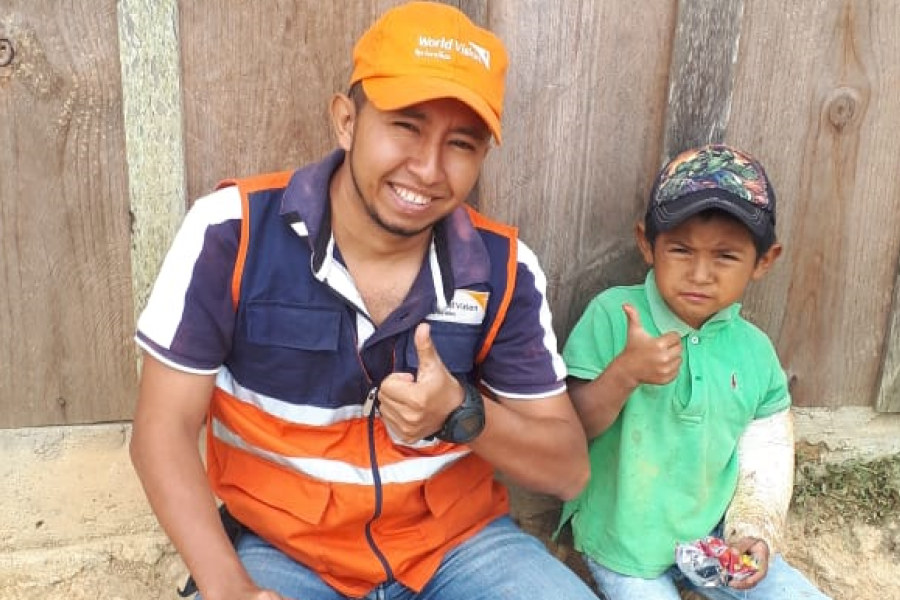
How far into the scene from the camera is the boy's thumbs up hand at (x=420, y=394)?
75.9 inches

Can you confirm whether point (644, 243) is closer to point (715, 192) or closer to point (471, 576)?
point (715, 192)

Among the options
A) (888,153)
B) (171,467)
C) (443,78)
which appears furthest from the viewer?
(888,153)

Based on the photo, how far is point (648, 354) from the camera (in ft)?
7.88

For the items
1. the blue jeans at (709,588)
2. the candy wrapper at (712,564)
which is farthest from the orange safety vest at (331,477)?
the candy wrapper at (712,564)

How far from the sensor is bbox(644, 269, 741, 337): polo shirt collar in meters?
2.60

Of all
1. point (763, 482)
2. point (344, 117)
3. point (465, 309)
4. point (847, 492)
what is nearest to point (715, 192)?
point (465, 309)

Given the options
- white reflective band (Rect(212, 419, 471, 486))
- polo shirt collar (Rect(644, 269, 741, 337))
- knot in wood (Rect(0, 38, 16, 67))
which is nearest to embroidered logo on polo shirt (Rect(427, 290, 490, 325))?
white reflective band (Rect(212, 419, 471, 486))

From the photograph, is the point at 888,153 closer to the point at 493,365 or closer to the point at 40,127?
the point at 493,365

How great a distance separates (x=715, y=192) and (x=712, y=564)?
0.94 metres

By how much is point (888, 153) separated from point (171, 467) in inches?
88.6

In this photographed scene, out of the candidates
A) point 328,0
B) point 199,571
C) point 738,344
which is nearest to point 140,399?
point 199,571

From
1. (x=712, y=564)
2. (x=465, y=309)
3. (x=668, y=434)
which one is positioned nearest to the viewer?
(x=465, y=309)

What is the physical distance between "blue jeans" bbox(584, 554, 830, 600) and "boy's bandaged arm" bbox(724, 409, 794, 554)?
9 cm

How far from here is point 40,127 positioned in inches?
96.3
